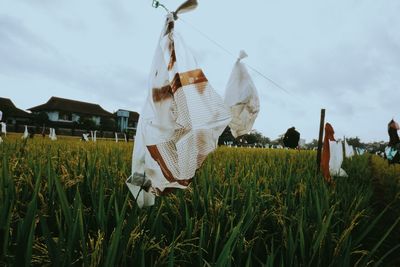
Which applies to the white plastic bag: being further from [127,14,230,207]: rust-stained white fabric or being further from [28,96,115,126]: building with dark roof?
[28,96,115,126]: building with dark roof

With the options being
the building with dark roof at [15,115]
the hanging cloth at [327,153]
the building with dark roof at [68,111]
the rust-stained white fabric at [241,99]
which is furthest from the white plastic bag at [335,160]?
the building with dark roof at [15,115]

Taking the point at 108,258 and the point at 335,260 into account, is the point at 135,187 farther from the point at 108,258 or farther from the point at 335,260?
the point at 335,260

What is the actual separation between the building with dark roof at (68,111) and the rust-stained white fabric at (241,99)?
37062mm

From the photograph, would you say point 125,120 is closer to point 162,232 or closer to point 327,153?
point 327,153

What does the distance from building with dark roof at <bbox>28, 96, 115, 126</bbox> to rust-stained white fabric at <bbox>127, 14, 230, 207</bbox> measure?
38.6 m

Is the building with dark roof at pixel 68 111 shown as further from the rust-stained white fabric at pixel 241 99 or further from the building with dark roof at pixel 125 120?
the rust-stained white fabric at pixel 241 99

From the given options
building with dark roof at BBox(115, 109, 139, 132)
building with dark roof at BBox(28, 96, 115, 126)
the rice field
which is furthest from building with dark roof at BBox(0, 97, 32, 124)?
the rice field

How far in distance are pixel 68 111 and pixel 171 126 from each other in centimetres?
4193

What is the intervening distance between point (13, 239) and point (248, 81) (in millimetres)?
2593

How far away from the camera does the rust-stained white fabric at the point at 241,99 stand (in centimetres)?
351

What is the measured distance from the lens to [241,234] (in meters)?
1.65

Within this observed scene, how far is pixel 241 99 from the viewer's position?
350 centimetres

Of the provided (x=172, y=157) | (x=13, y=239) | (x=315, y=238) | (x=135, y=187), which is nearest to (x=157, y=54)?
(x=172, y=157)

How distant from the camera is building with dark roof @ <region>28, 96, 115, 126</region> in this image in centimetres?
4016
